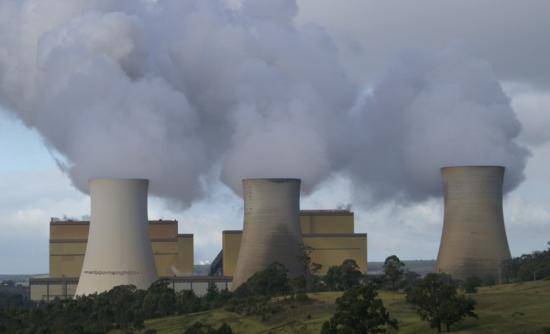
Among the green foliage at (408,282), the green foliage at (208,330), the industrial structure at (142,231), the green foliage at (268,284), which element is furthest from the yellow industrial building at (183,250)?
the green foliage at (208,330)

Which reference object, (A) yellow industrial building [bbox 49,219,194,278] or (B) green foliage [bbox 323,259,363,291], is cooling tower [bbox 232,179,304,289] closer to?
(B) green foliage [bbox 323,259,363,291]

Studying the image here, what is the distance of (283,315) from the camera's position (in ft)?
134

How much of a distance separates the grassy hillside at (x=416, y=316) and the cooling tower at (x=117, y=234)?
237 cm

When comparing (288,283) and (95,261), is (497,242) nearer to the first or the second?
(288,283)

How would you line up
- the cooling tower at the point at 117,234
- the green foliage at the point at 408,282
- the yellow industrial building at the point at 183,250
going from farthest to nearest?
the yellow industrial building at the point at 183,250 → the green foliage at the point at 408,282 → the cooling tower at the point at 117,234

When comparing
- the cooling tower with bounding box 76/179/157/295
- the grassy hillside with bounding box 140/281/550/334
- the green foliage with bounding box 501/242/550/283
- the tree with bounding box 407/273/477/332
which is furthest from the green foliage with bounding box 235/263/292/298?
the tree with bounding box 407/273/477/332

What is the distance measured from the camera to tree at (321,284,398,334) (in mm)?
32344

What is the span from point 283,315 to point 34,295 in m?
29.7

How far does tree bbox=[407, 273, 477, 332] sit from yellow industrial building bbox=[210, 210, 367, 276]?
2740 cm

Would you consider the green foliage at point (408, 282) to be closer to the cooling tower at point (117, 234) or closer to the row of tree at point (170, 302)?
the row of tree at point (170, 302)

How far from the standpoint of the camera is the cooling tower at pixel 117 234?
4406cm

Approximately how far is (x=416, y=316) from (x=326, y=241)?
2644cm

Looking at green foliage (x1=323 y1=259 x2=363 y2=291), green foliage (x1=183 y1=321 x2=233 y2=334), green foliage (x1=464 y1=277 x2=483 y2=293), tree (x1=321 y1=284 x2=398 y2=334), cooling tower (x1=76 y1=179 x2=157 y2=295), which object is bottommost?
green foliage (x1=183 y1=321 x2=233 y2=334)

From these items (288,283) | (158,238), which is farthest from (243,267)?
(158,238)
